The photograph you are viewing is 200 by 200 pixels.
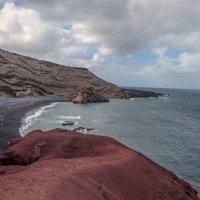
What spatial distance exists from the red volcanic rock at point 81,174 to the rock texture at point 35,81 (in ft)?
400

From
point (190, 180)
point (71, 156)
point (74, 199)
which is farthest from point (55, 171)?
point (190, 180)

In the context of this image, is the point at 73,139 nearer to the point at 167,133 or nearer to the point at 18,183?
the point at 18,183

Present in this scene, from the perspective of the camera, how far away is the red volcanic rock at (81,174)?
12820 millimetres

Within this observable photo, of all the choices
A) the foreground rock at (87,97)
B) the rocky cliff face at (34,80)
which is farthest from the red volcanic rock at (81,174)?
the rocky cliff face at (34,80)

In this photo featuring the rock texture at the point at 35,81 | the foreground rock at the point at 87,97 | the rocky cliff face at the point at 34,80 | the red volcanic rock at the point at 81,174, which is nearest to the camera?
the red volcanic rock at the point at 81,174

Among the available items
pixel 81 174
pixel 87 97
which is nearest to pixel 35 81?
pixel 87 97

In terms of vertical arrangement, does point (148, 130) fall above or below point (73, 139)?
below

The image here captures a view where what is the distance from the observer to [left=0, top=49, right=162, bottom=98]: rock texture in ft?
514

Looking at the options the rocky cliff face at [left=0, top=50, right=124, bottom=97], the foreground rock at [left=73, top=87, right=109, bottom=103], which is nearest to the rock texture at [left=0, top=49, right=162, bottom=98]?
the rocky cliff face at [left=0, top=50, right=124, bottom=97]

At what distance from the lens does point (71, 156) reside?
78.2ft

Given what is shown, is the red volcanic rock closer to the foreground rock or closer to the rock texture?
the foreground rock

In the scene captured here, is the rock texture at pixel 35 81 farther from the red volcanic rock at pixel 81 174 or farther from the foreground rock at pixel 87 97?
the red volcanic rock at pixel 81 174

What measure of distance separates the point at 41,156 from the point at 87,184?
398 inches

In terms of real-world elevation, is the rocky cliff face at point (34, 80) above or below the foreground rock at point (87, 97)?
above
